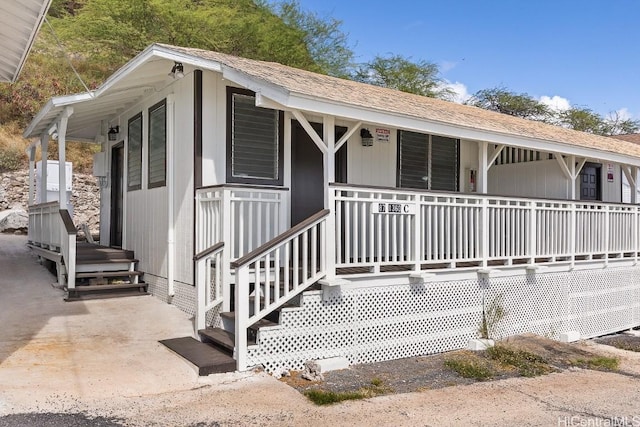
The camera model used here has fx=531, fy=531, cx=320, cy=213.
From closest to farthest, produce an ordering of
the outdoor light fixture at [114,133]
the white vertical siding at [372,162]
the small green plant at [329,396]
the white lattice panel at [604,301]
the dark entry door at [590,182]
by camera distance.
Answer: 1. the small green plant at [329,396]
2. the white vertical siding at [372,162]
3. the white lattice panel at [604,301]
4. the outdoor light fixture at [114,133]
5. the dark entry door at [590,182]

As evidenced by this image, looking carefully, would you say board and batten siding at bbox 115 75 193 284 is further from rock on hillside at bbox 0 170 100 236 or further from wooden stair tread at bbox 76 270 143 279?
rock on hillside at bbox 0 170 100 236

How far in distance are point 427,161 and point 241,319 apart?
549cm

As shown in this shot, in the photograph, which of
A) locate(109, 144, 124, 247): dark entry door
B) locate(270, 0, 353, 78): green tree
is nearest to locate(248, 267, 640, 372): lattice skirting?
locate(109, 144, 124, 247): dark entry door

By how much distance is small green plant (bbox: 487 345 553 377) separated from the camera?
6203 millimetres

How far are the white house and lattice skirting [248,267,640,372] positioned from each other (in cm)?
3

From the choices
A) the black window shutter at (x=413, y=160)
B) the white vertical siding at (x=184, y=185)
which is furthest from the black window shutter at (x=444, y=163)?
the white vertical siding at (x=184, y=185)

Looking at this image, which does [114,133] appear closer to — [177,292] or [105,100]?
[105,100]

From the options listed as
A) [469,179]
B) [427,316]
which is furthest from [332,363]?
[469,179]

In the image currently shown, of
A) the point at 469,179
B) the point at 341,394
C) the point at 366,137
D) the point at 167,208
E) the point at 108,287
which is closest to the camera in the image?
the point at 341,394

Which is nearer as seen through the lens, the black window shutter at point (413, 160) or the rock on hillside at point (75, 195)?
the black window shutter at point (413, 160)

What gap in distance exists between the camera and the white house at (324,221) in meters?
6.02

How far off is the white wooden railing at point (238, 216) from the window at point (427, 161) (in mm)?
2861

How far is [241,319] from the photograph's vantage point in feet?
17.7

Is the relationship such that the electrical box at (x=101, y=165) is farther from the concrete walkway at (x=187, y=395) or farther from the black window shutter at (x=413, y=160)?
the black window shutter at (x=413, y=160)
